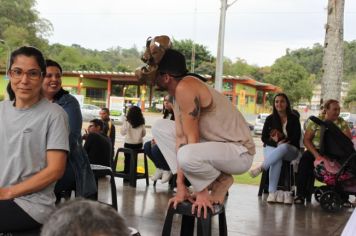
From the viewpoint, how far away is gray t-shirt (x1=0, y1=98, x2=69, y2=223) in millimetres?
2145

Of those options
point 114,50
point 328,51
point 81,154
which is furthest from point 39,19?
point 81,154

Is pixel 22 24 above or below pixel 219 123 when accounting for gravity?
above

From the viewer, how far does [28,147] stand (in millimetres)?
2148

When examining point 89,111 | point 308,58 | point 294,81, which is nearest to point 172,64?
point 89,111

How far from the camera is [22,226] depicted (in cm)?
206

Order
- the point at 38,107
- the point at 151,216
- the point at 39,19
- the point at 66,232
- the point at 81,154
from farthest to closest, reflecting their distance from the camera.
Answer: the point at 39,19
the point at 151,216
the point at 81,154
the point at 38,107
the point at 66,232

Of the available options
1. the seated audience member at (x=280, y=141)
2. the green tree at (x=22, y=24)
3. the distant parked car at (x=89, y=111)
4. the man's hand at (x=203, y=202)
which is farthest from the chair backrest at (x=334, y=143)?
the green tree at (x=22, y=24)

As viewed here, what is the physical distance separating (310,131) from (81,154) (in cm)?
329

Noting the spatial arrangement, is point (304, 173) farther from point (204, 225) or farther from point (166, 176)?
point (204, 225)

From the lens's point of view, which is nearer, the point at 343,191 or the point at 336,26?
the point at 343,191

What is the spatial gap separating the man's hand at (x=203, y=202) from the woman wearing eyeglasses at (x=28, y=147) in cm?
92

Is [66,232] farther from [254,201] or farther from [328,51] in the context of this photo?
[328,51]

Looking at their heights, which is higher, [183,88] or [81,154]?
[183,88]

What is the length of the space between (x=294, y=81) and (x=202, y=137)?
36260mm
